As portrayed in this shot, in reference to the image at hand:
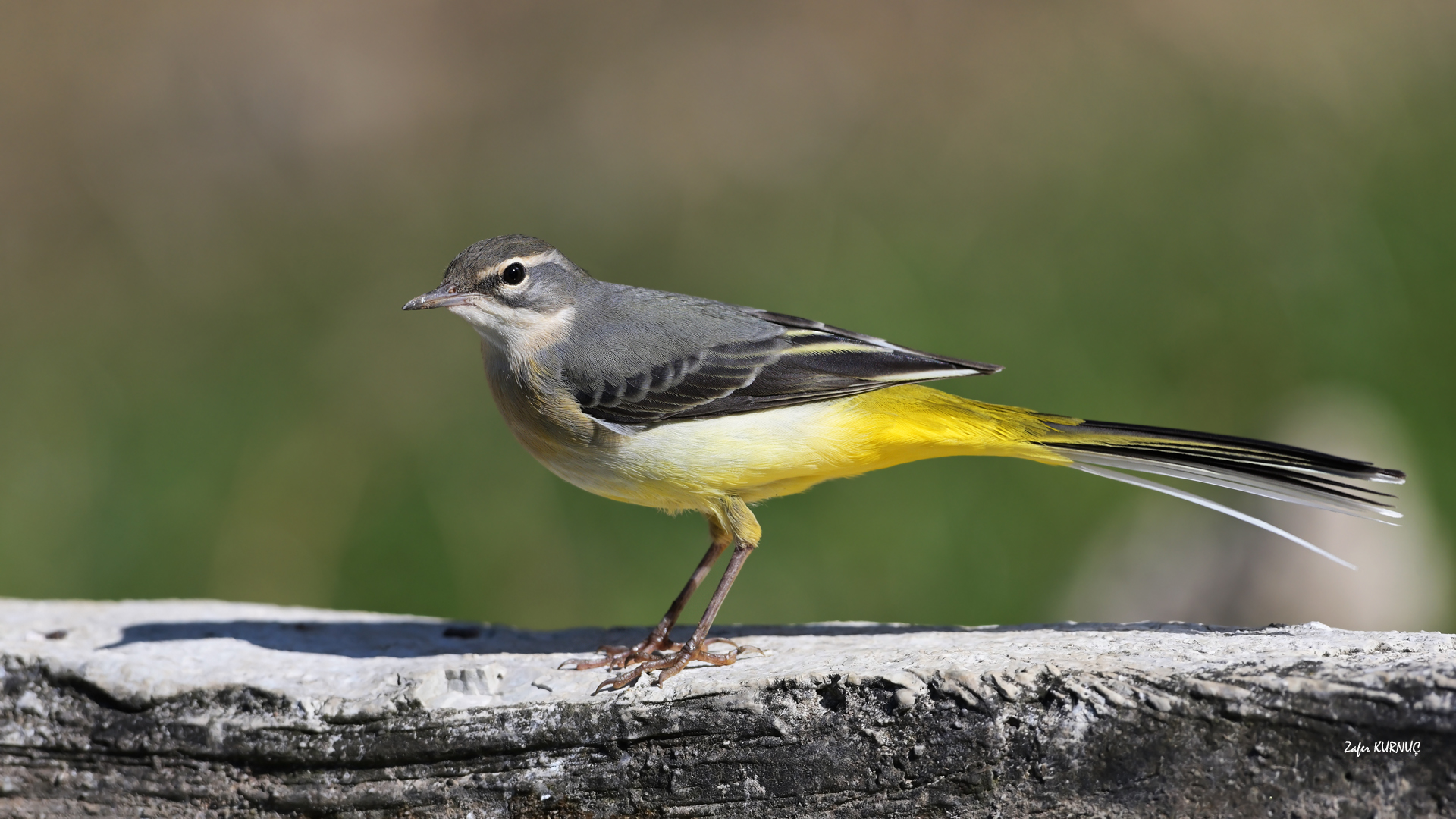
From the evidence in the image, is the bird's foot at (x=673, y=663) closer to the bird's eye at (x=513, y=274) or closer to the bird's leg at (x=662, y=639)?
the bird's leg at (x=662, y=639)

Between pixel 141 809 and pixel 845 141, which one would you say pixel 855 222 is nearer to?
pixel 845 141

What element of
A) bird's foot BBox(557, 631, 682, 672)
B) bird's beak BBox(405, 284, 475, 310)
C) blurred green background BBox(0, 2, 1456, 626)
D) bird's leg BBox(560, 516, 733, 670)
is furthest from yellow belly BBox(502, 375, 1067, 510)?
blurred green background BBox(0, 2, 1456, 626)

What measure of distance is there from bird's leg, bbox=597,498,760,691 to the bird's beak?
4.90 ft

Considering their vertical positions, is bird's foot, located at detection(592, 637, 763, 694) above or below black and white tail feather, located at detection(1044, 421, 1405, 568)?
below

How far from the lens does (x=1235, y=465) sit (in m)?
4.61

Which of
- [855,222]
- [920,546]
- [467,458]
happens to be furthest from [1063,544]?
[467,458]

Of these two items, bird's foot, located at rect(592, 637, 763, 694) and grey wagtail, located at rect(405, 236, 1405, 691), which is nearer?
bird's foot, located at rect(592, 637, 763, 694)

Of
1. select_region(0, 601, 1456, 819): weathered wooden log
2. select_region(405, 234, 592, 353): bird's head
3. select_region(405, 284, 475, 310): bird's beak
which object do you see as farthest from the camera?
select_region(405, 234, 592, 353): bird's head

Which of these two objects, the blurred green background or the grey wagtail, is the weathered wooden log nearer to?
the grey wagtail

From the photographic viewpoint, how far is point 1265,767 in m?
3.46

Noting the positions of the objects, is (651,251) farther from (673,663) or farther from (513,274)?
(673,663)

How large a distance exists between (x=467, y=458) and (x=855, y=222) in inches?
158

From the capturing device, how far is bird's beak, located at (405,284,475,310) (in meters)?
5.11

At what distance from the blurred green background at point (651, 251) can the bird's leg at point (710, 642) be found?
2.84 metres
